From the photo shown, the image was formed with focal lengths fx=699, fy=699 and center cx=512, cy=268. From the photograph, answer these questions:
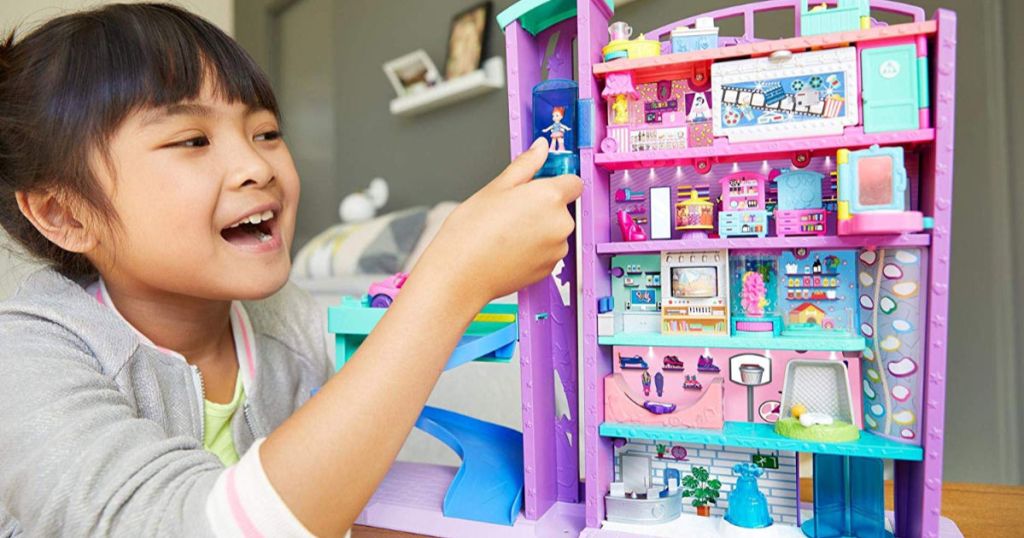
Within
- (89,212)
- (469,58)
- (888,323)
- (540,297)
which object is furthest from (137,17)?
(469,58)

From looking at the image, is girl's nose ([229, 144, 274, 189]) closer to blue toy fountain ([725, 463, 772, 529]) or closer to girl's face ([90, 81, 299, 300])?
girl's face ([90, 81, 299, 300])

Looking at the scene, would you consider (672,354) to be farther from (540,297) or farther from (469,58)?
(469,58)

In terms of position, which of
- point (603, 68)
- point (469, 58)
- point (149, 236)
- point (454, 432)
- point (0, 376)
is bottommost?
point (454, 432)

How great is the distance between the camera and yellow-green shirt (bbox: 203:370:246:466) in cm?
77

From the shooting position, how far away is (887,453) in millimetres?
570

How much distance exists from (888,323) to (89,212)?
2.43 feet

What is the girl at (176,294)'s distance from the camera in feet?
1.54

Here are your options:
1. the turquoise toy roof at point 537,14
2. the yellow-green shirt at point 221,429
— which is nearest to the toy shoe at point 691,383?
the turquoise toy roof at point 537,14

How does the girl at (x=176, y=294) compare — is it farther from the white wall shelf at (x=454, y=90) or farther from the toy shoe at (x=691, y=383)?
the white wall shelf at (x=454, y=90)

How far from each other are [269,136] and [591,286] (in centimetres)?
39

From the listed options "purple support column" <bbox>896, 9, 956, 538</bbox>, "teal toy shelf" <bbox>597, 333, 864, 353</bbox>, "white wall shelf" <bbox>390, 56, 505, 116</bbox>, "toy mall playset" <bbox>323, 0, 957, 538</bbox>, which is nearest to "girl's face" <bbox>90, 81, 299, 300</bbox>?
"toy mall playset" <bbox>323, 0, 957, 538</bbox>

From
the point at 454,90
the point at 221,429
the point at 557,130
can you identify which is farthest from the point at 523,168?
the point at 454,90

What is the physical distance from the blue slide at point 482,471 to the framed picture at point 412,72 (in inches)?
53.6

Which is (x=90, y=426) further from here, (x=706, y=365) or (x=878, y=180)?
(x=878, y=180)
